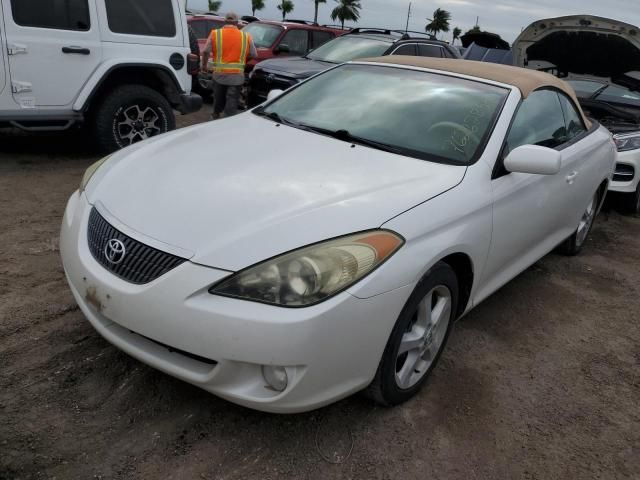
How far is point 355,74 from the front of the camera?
3.84 meters

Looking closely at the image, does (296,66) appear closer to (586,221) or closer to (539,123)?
(586,221)

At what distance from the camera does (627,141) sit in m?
6.18

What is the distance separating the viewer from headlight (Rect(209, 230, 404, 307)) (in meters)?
2.07

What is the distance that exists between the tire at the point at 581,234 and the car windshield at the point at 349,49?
4.98 metres

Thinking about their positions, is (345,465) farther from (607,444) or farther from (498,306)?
(498,306)

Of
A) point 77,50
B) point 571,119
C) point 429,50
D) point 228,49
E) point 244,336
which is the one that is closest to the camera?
point 244,336

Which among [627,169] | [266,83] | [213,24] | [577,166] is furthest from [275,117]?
[213,24]

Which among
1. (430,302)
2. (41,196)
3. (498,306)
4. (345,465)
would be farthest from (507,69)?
(41,196)

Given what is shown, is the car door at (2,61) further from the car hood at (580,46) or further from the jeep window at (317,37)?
the jeep window at (317,37)

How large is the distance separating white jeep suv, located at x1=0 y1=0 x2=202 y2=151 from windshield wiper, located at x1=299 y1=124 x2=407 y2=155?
10.6ft

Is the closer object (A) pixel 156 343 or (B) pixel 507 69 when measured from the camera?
(A) pixel 156 343

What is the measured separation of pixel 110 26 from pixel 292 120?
3196 millimetres

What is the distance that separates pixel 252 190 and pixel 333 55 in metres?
7.29

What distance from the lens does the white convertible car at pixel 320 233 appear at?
2.08m
